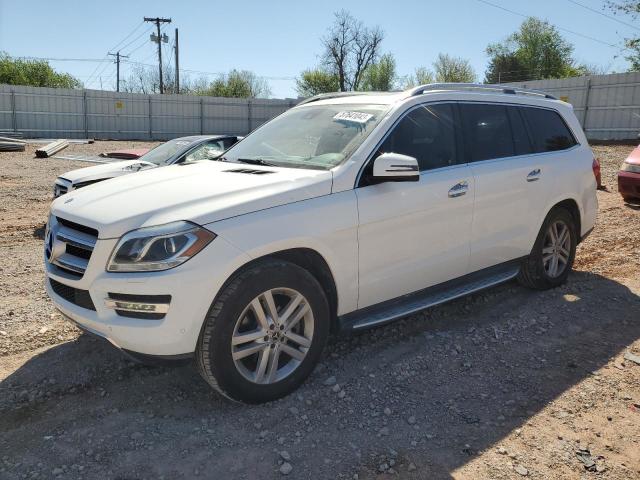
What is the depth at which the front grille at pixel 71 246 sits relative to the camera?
122 inches

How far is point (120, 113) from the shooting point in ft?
107

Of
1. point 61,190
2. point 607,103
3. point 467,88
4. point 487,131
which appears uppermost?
point 607,103

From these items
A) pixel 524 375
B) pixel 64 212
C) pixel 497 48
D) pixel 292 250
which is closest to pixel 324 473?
pixel 292 250

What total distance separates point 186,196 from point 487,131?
2676 millimetres

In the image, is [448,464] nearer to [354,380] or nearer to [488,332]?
[354,380]

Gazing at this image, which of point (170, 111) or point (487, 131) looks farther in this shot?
point (170, 111)

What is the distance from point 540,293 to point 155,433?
387 centimetres

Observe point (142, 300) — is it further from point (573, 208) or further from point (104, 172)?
point (104, 172)

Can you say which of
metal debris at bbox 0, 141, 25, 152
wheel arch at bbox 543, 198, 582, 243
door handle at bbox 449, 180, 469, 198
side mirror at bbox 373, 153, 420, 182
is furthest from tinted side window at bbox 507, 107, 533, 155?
metal debris at bbox 0, 141, 25, 152

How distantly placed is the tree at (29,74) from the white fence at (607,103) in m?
51.1

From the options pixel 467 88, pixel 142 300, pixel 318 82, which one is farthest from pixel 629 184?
pixel 318 82

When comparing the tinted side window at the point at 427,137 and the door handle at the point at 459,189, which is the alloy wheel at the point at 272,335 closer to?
the tinted side window at the point at 427,137

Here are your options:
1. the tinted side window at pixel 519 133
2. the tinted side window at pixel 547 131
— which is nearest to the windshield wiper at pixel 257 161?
the tinted side window at pixel 519 133

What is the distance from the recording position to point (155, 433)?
308 cm
